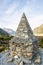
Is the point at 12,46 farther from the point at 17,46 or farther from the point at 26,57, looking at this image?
the point at 26,57

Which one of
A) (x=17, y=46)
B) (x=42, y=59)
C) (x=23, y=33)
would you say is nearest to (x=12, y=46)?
(x=17, y=46)

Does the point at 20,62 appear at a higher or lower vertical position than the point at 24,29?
lower

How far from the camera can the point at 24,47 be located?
412 inches

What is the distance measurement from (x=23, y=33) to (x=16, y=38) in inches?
22.3

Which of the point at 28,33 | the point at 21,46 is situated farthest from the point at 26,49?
the point at 28,33

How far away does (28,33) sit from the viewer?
35.3ft

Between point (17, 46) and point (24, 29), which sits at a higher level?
point (24, 29)

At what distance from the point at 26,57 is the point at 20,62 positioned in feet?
2.06

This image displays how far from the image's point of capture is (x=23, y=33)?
1074 cm

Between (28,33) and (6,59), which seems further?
(6,59)

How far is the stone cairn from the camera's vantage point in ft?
34.2

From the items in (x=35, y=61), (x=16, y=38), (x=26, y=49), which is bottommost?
(x=35, y=61)

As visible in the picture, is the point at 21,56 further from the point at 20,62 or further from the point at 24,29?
the point at 24,29

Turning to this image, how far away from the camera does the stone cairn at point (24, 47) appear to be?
34.2 feet
